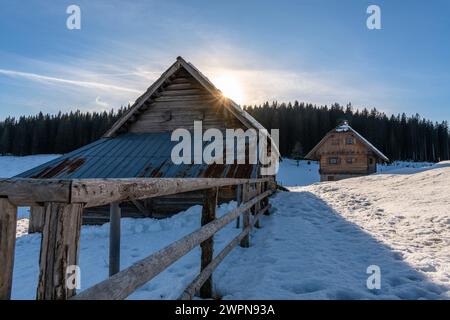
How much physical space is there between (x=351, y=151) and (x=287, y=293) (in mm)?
36762

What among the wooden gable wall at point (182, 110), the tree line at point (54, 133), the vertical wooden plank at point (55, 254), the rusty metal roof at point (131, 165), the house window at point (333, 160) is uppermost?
the tree line at point (54, 133)

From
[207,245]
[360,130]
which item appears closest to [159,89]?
[207,245]

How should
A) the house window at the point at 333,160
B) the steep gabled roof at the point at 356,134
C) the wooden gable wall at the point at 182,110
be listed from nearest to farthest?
the wooden gable wall at the point at 182,110, the steep gabled roof at the point at 356,134, the house window at the point at 333,160

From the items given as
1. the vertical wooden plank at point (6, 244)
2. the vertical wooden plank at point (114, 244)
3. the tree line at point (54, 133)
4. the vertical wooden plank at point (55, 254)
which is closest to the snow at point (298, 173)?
the tree line at point (54, 133)

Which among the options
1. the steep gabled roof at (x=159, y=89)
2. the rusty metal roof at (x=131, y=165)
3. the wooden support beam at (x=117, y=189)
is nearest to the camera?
the wooden support beam at (x=117, y=189)

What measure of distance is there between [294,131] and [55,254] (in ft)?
284

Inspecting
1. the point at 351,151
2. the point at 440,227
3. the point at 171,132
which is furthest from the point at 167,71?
the point at 351,151

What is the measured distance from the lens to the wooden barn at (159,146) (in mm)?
10484

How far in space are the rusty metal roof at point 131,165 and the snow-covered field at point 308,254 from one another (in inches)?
54.0

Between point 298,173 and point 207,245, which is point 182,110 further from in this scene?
point 298,173

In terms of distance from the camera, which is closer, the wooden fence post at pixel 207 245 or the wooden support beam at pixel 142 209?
the wooden fence post at pixel 207 245

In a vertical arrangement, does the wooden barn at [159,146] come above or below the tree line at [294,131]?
below

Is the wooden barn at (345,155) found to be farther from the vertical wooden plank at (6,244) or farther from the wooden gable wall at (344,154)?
the vertical wooden plank at (6,244)

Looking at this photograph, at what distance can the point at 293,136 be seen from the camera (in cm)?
8506
